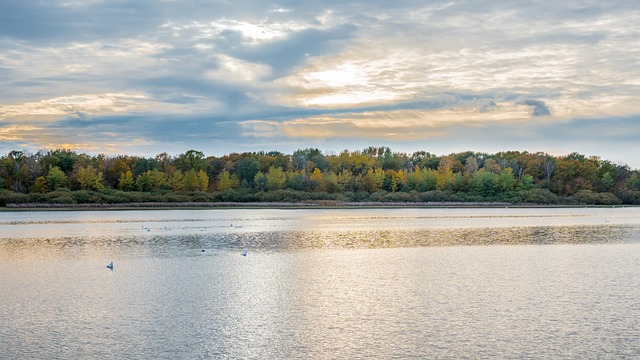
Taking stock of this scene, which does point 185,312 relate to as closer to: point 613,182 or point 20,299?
point 20,299

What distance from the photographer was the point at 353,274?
24516mm

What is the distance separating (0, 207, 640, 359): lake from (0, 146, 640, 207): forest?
2944 inches

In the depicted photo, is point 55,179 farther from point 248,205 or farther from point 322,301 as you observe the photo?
point 322,301

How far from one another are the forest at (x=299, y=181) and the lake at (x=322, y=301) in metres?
74.8

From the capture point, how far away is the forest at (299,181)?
106 m

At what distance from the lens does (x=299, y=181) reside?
122m

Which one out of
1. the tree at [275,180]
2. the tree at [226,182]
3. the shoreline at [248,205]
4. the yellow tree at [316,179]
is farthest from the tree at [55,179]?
the yellow tree at [316,179]

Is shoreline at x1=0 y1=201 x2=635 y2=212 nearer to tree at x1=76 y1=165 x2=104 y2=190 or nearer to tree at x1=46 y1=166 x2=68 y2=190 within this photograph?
tree at x1=76 y1=165 x2=104 y2=190

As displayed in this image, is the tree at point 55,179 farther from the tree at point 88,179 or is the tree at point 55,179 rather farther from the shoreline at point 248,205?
the shoreline at point 248,205

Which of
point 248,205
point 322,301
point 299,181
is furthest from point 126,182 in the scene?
point 322,301

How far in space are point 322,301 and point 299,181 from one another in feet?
338

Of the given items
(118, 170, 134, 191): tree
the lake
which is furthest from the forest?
the lake

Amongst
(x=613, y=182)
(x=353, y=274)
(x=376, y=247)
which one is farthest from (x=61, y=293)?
(x=613, y=182)

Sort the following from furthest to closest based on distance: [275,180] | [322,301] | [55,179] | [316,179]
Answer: [316,179]
[275,180]
[55,179]
[322,301]
